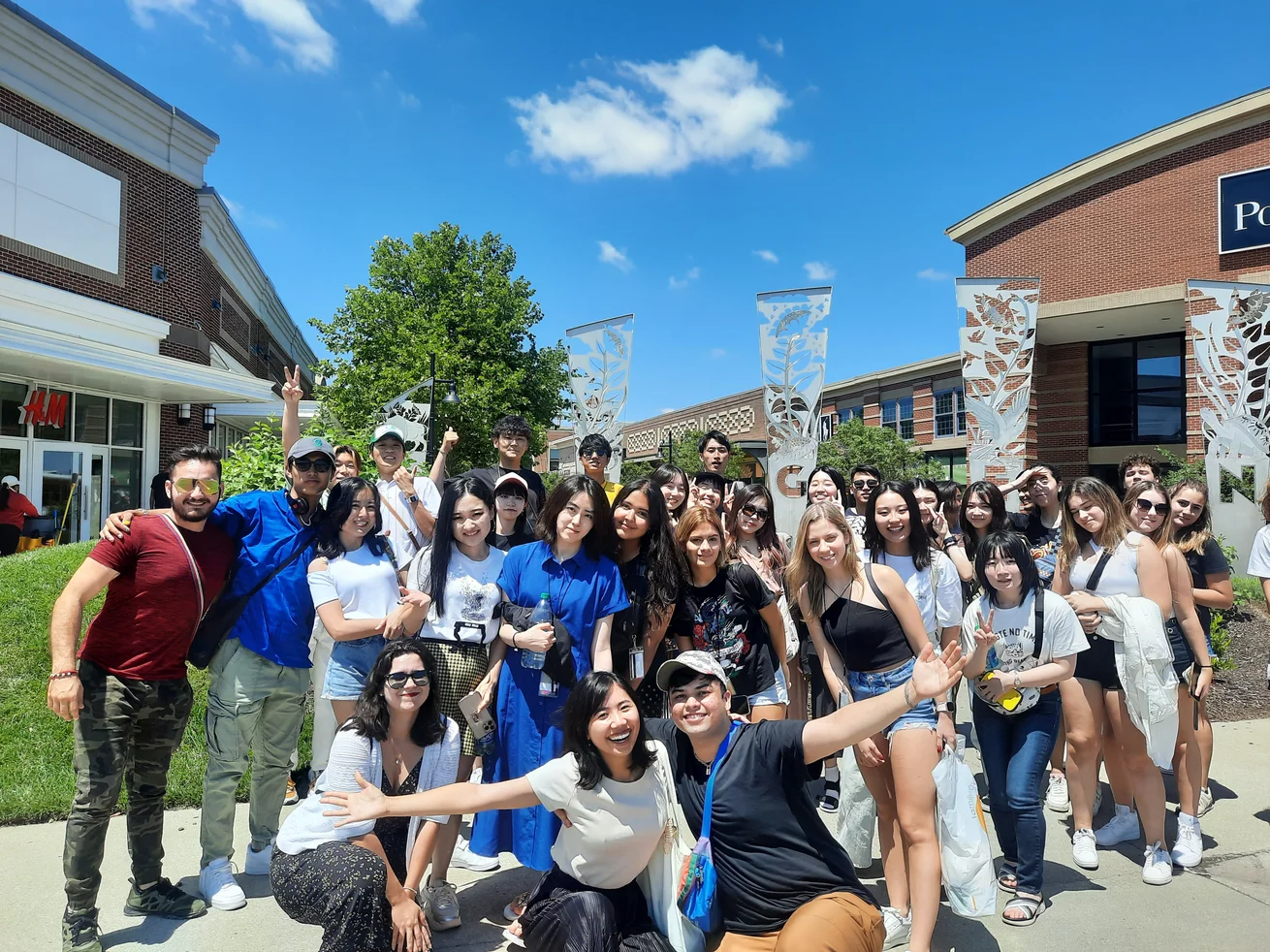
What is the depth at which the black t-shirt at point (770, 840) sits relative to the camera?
8.01 ft

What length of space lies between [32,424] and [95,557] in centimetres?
1290

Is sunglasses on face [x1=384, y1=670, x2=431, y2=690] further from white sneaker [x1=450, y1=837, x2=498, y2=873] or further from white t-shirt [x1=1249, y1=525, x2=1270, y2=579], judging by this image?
white t-shirt [x1=1249, y1=525, x2=1270, y2=579]

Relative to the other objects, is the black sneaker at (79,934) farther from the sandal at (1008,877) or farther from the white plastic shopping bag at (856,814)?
the sandal at (1008,877)

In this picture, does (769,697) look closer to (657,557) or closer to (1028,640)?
(657,557)

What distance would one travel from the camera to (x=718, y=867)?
2539 millimetres

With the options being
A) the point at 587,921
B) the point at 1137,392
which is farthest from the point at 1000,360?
the point at 1137,392

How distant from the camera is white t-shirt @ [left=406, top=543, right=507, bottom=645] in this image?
11.0 ft

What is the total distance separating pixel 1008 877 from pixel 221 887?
3506mm

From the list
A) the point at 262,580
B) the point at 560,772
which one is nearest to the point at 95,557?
the point at 262,580

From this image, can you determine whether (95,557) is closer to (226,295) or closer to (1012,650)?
Answer: (1012,650)

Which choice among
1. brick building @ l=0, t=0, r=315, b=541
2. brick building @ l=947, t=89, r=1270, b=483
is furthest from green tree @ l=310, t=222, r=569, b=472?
brick building @ l=947, t=89, r=1270, b=483

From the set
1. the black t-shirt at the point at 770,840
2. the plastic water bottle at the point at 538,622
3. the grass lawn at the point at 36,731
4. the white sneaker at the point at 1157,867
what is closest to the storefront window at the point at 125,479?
the grass lawn at the point at 36,731

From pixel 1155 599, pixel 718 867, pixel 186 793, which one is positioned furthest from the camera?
pixel 186 793

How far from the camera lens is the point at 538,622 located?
3201 mm
